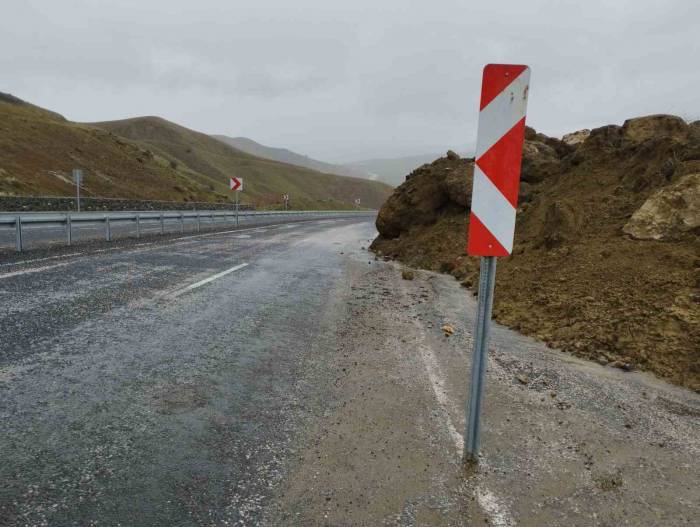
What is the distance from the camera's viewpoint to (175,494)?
2.38 meters

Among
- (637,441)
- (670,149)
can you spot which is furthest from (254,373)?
(670,149)

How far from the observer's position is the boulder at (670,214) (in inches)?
268

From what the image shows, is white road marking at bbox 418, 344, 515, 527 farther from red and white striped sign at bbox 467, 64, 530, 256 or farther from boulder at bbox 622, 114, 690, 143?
boulder at bbox 622, 114, 690, 143

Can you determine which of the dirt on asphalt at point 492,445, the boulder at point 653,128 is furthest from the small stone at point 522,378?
the boulder at point 653,128

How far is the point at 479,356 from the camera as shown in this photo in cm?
286

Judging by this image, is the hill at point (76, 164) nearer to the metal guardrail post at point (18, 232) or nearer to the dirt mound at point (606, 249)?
the metal guardrail post at point (18, 232)

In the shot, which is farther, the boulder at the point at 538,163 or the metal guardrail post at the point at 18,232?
the boulder at the point at 538,163

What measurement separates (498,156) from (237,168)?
136055 mm

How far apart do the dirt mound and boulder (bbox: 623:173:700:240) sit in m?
0.02

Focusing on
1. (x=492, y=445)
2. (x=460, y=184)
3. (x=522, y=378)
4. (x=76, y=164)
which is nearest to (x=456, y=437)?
(x=492, y=445)

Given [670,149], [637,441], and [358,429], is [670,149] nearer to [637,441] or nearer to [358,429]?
[637,441]

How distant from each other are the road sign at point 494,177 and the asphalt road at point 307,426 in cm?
50

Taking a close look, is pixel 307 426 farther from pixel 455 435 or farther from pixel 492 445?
pixel 492 445

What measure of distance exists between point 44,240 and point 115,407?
45.9 feet
